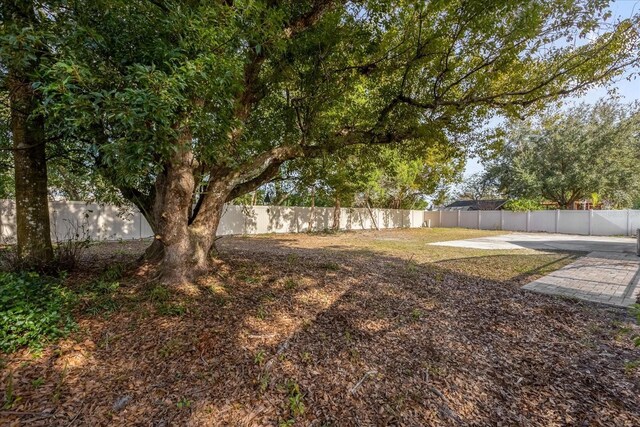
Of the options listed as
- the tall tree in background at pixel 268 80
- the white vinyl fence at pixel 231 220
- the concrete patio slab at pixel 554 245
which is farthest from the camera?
the concrete patio slab at pixel 554 245

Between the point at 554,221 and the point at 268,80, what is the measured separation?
20622mm

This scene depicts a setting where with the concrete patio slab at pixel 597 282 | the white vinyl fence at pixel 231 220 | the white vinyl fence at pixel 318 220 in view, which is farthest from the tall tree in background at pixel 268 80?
the white vinyl fence at pixel 318 220

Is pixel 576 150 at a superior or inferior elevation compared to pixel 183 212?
superior

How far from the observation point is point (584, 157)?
18.5 meters

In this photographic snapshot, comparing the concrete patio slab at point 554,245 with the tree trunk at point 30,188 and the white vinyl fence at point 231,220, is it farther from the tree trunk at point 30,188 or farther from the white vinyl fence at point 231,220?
the tree trunk at point 30,188

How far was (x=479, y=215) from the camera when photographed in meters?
22.2

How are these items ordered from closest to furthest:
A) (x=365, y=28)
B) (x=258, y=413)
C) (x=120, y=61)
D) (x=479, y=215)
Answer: (x=258, y=413), (x=120, y=61), (x=365, y=28), (x=479, y=215)

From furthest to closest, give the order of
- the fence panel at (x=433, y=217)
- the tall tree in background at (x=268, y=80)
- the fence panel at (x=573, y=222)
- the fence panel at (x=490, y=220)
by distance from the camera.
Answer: the fence panel at (x=433, y=217) → the fence panel at (x=490, y=220) → the fence panel at (x=573, y=222) → the tall tree in background at (x=268, y=80)

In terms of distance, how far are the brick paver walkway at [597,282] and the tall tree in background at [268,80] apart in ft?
10.2

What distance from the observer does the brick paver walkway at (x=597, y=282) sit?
465 cm

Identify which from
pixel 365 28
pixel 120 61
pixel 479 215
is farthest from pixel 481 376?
pixel 479 215

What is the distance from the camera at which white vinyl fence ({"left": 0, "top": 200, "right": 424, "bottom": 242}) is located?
27.6 ft

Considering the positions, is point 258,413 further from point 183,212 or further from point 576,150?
point 576,150

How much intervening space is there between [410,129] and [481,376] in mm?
3435
